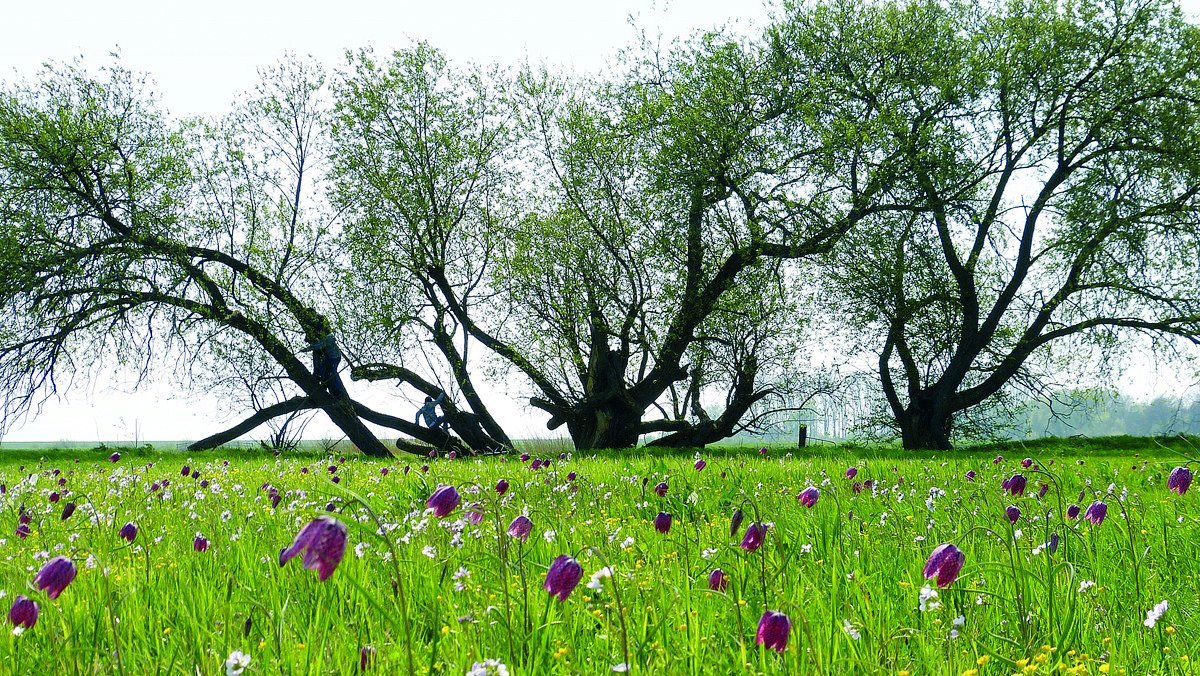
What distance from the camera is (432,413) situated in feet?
76.6

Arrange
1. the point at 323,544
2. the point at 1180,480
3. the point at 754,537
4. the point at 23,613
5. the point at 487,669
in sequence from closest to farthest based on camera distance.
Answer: the point at 323,544 → the point at 487,669 → the point at 23,613 → the point at 754,537 → the point at 1180,480

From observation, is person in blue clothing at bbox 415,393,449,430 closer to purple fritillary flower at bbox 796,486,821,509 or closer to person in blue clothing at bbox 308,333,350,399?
person in blue clothing at bbox 308,333,350,399

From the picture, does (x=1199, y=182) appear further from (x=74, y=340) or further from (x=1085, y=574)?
(x=74, y=340)

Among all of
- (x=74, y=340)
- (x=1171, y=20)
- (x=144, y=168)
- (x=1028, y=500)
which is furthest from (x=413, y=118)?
(x=1171, y=20)

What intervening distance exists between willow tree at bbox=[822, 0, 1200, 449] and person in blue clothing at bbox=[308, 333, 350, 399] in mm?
14432

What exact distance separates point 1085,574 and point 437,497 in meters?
3.38

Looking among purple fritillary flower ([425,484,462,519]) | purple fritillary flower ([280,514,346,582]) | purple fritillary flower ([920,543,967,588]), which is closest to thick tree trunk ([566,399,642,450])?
purple fritillary flower ([425,484,462,519])

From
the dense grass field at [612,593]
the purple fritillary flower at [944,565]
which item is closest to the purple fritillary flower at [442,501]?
the dense grass field at [612,593]

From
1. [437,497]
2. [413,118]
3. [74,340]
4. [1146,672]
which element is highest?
[413,118]

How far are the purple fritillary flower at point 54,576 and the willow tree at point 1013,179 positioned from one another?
21840 millimetres

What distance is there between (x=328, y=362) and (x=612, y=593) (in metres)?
20.5

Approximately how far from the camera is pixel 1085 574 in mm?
4035

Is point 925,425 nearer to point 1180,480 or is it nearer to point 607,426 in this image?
point 607,426

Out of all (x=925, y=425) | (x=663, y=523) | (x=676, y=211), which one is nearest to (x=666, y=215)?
(x=676, y=211)
